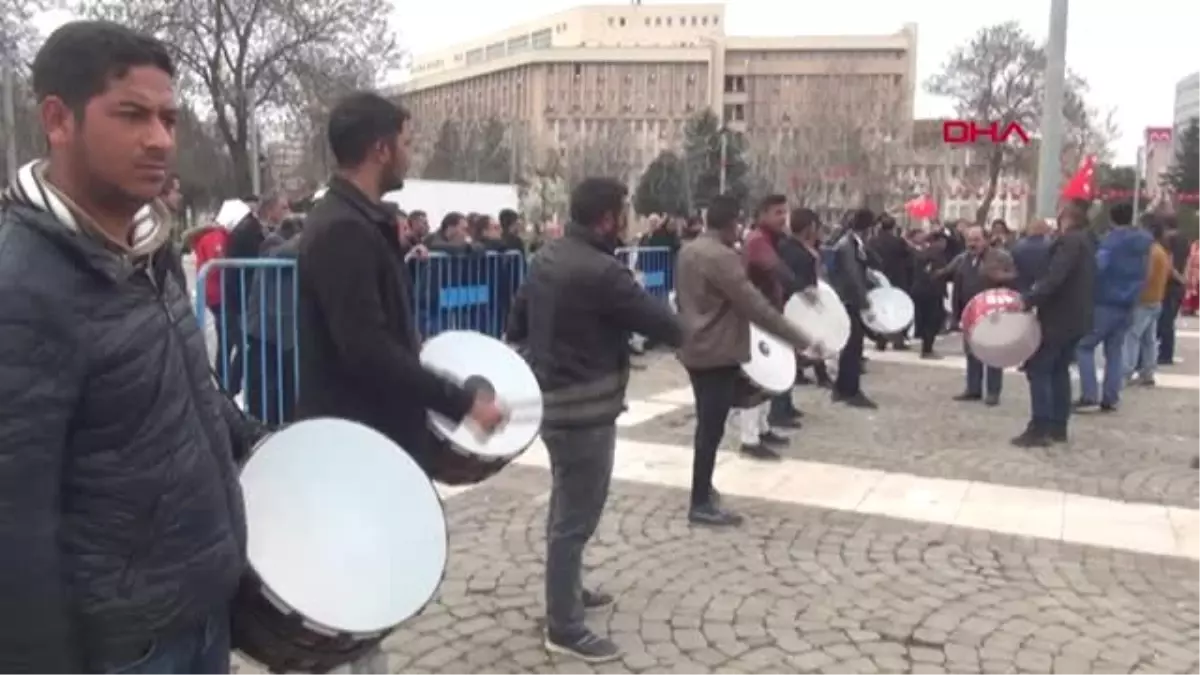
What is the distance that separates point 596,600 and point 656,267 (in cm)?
1044

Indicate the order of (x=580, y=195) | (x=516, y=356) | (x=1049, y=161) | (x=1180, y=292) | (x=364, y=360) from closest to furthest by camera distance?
1. (x=364, y=360)
2. (x=516, y=356)
3. (x=580, y=195)
4. (x=1049, y=161)
5. (x=1180, y=292)

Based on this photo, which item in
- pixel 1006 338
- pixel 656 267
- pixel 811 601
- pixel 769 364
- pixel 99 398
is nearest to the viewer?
pixel 99 398

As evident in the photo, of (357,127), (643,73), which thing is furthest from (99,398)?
(643,73)

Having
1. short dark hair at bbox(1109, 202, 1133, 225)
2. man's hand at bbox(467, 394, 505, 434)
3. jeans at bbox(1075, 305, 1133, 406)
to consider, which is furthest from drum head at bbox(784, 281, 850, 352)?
man's hand at bbox(467, 394, 505, 434)

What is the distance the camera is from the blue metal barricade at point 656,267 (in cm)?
1470

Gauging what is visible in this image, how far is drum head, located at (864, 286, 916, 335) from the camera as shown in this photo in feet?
36.8

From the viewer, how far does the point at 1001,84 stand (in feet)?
140

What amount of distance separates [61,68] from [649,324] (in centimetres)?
272

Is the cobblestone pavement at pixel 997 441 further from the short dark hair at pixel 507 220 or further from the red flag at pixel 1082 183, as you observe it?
the red flag at pixel 1082 183

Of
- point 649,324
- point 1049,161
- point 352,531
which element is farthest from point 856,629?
point 1049,161

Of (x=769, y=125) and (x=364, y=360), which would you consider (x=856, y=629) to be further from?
(x=769, y=125)

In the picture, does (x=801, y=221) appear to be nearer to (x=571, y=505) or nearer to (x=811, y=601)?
(x=811, y=601)

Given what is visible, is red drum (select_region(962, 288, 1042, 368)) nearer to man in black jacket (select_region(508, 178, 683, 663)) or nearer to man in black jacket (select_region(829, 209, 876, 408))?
man in black jacket (select_region(829, 209, 876, 408))

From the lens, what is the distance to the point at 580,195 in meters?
4.42
